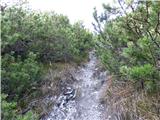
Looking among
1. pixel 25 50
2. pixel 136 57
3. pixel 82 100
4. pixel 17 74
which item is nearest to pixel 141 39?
pixel 136 57

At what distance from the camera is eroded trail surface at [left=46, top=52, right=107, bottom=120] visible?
5.77 metres

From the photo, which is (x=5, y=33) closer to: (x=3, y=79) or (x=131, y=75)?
(x=3, y=79)

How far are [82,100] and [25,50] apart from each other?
1.46 metres

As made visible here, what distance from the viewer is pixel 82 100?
6348 millimetres

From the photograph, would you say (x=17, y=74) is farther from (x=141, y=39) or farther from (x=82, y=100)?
(x=141, y=39)

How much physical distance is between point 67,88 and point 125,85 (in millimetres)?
1457

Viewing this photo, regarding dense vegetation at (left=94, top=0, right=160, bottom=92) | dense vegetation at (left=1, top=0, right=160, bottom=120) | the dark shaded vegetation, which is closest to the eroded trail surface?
the dark shaded vegetation

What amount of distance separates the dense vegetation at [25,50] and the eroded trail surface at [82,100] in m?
0.60

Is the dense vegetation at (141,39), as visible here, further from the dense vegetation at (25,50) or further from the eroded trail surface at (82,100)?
the dense vegetation at (25,50)

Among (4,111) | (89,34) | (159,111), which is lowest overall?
(159,111)

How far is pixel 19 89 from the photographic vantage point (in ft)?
18.1

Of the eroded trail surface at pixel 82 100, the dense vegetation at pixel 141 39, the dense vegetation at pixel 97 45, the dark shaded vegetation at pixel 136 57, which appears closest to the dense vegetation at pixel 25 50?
the dense vegetation at pixel 97 45

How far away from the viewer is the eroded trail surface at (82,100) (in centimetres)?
577

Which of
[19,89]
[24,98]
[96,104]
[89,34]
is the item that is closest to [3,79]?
[19,89]
